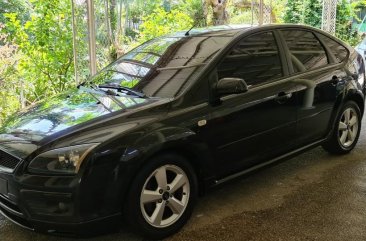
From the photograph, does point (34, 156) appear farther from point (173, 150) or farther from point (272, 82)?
point (272, 82)

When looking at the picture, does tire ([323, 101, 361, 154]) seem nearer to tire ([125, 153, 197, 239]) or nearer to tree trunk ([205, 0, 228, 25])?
tire ([125, 153, 197, 239])

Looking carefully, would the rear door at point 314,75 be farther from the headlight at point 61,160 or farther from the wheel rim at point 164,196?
the headlight at point 61,160

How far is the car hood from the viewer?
9.29 feet

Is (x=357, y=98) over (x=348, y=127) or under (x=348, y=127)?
over

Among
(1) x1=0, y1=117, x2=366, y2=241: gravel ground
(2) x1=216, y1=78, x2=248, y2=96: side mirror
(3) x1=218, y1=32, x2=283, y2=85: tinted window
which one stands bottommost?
(1) x1=0, y1=117, x2=366, y2=241: gravel ground

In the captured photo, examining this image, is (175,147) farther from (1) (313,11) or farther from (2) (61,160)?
(1) (313,11)

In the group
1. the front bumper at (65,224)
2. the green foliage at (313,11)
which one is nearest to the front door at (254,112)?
the front bumper at (65,224)

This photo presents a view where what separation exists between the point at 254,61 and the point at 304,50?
806mm

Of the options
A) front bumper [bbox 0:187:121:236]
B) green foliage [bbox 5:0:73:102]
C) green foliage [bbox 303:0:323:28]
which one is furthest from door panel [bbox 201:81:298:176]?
green foliage [bbox 303:0:323:28]

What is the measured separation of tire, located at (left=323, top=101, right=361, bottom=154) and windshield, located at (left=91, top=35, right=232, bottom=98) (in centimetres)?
182

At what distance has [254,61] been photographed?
3658 millimetres

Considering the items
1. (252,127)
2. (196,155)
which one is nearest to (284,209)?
(252,127)

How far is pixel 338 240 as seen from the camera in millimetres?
2992

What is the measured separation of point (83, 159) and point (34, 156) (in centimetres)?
33
